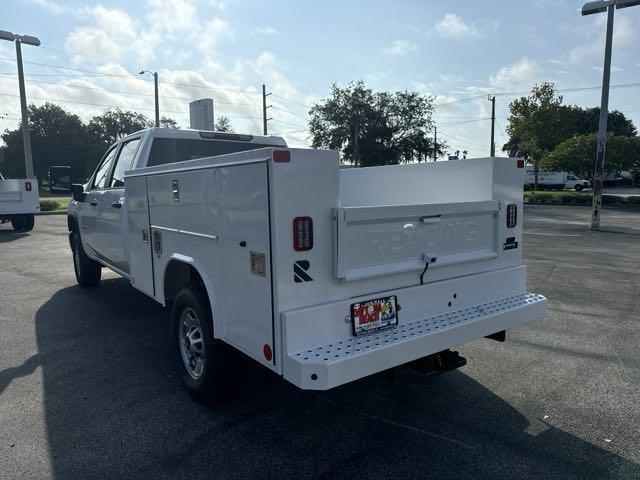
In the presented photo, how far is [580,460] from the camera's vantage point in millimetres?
3027

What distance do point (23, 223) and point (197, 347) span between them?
50.4ft

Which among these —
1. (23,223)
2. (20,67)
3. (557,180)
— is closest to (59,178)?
(23,223)

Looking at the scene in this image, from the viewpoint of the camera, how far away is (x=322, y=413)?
12.0ft

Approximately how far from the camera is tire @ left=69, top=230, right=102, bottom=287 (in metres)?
7.43

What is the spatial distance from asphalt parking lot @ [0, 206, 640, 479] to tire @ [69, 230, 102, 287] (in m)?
1.56

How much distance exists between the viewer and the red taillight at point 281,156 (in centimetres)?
271

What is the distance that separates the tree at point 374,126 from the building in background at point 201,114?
4183cm

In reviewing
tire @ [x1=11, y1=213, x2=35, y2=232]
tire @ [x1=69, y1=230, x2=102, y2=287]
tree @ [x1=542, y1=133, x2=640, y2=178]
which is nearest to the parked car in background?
tire @ [x1=69, y1=230, x2=102, y2=287]

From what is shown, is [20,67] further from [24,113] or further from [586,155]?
[586,155]

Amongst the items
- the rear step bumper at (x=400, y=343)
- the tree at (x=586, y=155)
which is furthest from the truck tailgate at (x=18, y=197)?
the tree at (x=586, y=155)

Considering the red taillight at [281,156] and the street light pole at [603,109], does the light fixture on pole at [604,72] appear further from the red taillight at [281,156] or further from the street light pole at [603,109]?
the red taillight at [281,156]

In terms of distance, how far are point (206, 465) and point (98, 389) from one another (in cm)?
154

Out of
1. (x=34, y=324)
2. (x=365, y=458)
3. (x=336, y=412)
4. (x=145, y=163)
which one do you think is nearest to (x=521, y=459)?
(x=365, y=458)

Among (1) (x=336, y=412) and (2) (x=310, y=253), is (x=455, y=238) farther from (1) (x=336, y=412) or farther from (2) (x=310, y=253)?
(1) (x=336, y=412)
